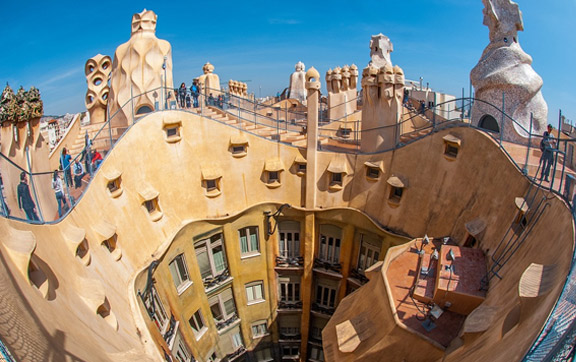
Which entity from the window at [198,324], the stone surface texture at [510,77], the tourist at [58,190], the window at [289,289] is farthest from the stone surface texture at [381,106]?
the tourist at [58,190]

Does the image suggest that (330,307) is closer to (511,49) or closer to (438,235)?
(438,235)

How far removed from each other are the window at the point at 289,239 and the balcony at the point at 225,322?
4.13 meters

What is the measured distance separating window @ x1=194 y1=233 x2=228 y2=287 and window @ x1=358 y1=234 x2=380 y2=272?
687cm

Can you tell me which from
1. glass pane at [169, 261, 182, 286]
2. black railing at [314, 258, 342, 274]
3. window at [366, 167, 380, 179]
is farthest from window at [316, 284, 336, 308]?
glass pane at [169, 261, 182, 286]

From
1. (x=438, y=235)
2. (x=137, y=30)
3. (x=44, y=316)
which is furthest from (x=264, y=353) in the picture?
(x=137, y=30)

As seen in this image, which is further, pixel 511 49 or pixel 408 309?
pixel 511 49

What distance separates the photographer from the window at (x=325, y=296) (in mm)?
21109

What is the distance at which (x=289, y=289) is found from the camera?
21703 millimetres

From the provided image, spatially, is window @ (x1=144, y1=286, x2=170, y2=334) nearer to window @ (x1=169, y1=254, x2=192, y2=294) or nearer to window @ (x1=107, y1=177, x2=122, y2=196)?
window @ (x1=169, y1=254, x2=192, y2=294)

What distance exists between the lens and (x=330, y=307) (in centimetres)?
2131

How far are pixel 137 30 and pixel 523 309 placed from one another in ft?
64.6

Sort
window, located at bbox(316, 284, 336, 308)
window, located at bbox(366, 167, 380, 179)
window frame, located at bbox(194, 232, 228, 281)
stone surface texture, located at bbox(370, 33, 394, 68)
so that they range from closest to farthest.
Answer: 1. window, located at bbox(366, 167, 380, 179)
2. window frame, located at bbox(194, 232, 228, 281)
3. window, located at bbox(316, 284, 336, 308)
4. stone surface texture, located at bbox(370, 33, 394, 68)

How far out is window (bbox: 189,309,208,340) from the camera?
18.4 m

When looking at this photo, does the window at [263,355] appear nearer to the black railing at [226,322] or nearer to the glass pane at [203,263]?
the black railing at [226,322]
